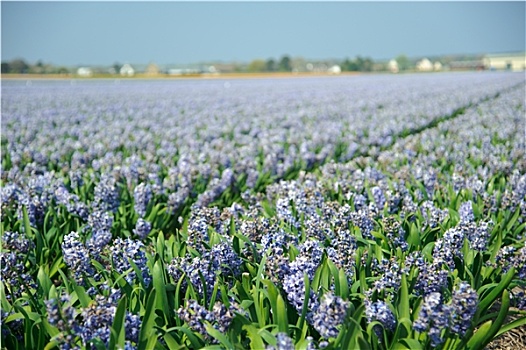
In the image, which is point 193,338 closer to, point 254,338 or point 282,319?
point 254,338

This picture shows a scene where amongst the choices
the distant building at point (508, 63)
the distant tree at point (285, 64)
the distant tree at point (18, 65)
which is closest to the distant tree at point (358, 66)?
the distant tree at point (285, 64)

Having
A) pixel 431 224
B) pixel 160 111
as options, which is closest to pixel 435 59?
pixel 160 111

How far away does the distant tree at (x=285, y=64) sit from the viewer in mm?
94025

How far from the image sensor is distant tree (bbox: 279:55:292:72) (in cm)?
9403

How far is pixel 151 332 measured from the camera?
2.48 m

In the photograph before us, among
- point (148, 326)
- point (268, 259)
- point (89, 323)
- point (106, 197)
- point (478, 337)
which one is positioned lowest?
point (478, 337)

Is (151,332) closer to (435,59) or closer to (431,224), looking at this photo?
(431,224)


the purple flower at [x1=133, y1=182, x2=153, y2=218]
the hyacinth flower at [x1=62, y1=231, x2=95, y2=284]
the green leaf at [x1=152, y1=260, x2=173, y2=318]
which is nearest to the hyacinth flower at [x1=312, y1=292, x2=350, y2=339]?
the green leaf at [x1=152, y1=260, x2=173, y2=318]

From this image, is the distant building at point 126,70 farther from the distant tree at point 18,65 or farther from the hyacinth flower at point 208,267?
the hyacinth flower at point 208,267

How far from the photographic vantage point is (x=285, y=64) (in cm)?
9606

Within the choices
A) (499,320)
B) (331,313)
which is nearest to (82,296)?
(331,313)

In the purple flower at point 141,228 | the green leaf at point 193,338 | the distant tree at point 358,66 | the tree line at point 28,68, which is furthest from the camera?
the distant tree at point 358,66

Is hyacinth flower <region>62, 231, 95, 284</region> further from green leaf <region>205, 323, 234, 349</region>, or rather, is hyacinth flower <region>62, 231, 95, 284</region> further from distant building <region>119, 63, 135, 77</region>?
distant building <region>119, 63, 135, 77</region>

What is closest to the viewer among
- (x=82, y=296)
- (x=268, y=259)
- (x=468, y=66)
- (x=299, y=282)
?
(x=299, y=282)
